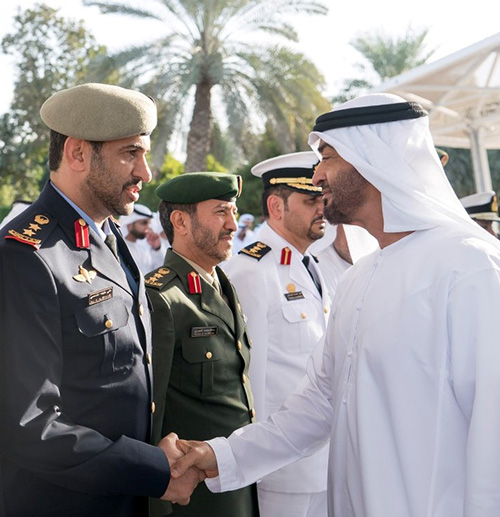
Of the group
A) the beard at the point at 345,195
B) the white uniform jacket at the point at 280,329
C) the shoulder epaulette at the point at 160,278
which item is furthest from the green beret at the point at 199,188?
the beard at the point at 345,195

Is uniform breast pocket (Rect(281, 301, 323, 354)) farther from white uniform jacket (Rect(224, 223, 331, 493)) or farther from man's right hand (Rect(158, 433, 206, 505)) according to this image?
man's right hand (Rect(158, 433, 206, 505))

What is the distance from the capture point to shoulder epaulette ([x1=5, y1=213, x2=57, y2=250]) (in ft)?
7.05

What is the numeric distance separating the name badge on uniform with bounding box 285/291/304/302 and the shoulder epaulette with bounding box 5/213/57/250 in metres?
2.05

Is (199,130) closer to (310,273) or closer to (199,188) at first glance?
(310,273)

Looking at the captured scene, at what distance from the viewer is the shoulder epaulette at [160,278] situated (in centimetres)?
330

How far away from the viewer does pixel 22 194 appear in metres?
27.7

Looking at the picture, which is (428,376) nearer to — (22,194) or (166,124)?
(166,124)

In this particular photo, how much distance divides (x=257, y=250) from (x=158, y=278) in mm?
1046

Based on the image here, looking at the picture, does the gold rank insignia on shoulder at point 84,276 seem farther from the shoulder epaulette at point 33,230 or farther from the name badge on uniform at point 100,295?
the shoulder epaulette at point 33,230

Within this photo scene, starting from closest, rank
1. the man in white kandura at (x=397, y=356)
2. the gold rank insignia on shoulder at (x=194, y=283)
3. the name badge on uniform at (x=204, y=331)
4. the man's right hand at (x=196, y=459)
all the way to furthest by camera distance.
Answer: the man in white kandura at (x=397, y=356) < the man's right hand at (x=196, y=459) < the name badge on uniform at (x=204, y=331) < the gold rank insignia on shoulder at (x=194, y=283)

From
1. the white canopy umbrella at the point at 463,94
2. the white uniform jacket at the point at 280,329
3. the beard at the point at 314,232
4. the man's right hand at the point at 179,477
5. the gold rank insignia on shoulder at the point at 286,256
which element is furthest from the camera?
the white canopy umbrella at the point at 463,94

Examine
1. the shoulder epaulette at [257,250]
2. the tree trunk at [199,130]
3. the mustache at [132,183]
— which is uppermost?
the mustache at [132,183]

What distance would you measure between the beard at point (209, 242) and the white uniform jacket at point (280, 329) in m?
0.45

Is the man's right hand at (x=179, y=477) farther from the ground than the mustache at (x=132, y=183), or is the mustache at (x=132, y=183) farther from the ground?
the mustache at (x=132, y=183)
